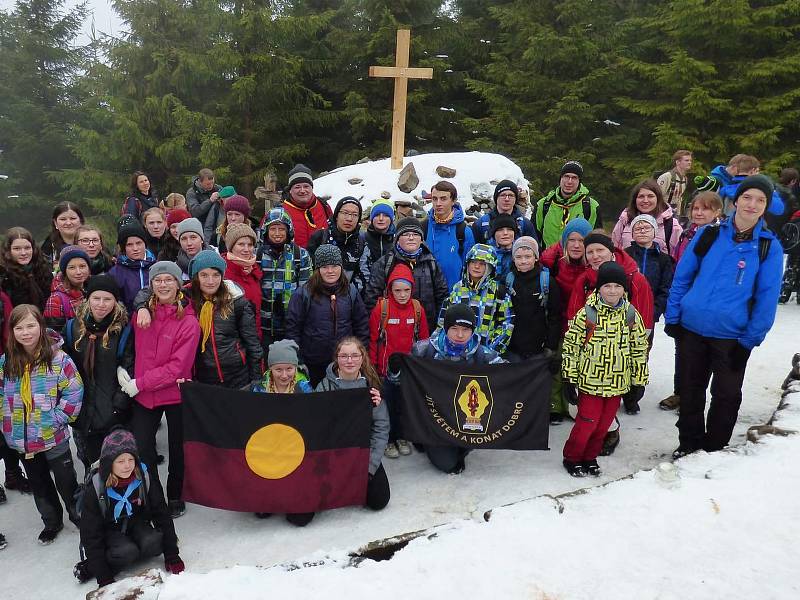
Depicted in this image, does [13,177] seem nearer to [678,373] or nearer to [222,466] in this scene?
[222,466]

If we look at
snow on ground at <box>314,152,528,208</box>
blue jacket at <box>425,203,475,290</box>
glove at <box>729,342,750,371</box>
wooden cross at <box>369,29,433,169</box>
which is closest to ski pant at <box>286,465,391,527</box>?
blue jacket at <box>425,203,475,290</box>

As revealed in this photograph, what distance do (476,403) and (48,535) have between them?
11.7 feet

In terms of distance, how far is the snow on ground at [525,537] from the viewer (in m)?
3.14

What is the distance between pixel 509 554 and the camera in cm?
334

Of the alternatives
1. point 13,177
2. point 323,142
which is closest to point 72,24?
point 13,177

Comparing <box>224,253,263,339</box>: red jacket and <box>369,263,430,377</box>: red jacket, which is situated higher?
<box>224,253,263,339</box>: red jacket

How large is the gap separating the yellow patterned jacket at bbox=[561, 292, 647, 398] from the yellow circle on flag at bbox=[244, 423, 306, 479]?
2.45 metres

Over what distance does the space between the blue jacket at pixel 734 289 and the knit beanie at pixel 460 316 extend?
5.95 feet

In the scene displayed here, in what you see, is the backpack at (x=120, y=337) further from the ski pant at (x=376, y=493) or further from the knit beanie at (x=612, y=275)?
the knit beanie at (x=612, y=275)

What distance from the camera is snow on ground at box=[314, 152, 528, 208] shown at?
494 inches

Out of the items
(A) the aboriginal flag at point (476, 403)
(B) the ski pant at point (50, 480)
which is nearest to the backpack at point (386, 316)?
(A) the aboriginal flag at point (476, 403)

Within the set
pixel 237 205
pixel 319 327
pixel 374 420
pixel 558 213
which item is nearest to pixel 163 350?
pixel 319 327

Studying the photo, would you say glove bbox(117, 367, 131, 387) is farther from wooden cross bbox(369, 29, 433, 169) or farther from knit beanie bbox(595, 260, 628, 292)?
wooden cross bbox(369, 29, 433, 169)

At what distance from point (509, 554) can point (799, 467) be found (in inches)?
94.3
